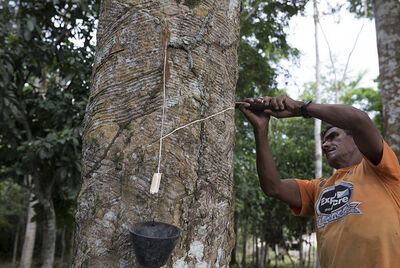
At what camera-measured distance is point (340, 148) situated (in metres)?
2.24

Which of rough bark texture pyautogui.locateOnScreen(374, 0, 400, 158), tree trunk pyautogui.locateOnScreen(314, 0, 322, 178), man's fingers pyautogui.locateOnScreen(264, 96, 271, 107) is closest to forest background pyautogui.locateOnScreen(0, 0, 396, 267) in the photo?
rough bark texture pyautogui.locateOnScreen(374, 0, 400, 158)

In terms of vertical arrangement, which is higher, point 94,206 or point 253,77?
point 253,77

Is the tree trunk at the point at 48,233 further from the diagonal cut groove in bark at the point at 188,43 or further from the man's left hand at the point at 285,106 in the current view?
the diagonal cut groove in bark at the point at 188,43

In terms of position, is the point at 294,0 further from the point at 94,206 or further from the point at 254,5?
the point at 94,206

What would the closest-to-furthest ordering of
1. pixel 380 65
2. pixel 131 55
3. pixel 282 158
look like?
pixel 131 55
pixel 380 65
pixel 282 158

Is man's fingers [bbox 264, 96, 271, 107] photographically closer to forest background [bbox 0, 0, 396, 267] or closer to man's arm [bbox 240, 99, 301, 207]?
man's arm [bbox 240, 99, 301, 207]

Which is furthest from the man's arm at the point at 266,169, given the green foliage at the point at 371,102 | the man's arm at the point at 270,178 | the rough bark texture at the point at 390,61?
the green foliage at the point at 371,102

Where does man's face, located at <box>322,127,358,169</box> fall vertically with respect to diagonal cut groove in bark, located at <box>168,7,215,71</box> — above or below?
below

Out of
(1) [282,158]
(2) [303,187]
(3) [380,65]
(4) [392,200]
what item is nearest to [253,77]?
(3) [380,65]

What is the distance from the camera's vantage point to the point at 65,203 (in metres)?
6.23

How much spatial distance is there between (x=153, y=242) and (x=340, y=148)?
1.72 m

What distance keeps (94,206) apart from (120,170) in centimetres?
14

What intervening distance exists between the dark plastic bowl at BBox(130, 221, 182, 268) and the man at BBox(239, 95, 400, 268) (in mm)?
961

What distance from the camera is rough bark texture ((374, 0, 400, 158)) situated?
3.49m
